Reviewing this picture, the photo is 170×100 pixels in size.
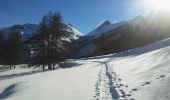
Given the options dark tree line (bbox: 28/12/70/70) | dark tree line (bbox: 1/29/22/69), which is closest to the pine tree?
dark tree line (bbox: 1/29/22/69)

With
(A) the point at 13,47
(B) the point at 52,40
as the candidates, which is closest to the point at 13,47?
(A) the point at 13,47

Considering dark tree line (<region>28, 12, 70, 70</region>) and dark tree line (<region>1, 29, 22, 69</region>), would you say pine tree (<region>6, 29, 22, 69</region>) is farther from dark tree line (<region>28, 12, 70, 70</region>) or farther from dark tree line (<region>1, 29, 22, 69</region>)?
dark tree line (<region>28, 12, 70, 70</region>)

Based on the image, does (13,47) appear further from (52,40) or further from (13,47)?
(52,40)

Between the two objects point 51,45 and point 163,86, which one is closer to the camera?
point 163,86

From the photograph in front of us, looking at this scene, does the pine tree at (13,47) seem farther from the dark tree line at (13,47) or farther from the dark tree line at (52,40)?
the dark tree line at (52,40)

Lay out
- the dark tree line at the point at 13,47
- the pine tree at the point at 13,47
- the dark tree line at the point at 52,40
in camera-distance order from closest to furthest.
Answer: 1. the dark tree line at the point at 52,40
2. the pine tree at the point at 13,47
3. the dark tree line at the point at 13,47

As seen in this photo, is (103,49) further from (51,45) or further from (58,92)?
(58,92)

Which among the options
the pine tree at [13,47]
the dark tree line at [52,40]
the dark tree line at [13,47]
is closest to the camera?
the dark tree line at [52,40]

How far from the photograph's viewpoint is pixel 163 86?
1184 cm

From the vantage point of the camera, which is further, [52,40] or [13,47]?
[13,47]

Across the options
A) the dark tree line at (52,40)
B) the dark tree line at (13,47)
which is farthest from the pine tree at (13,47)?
the dark tree line at (52,40)

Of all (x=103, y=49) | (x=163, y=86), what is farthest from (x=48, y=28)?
(x=103, y=49)

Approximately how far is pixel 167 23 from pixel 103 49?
3803cm

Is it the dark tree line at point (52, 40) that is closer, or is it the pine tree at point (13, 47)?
the dark tree line at point (52, 40)
